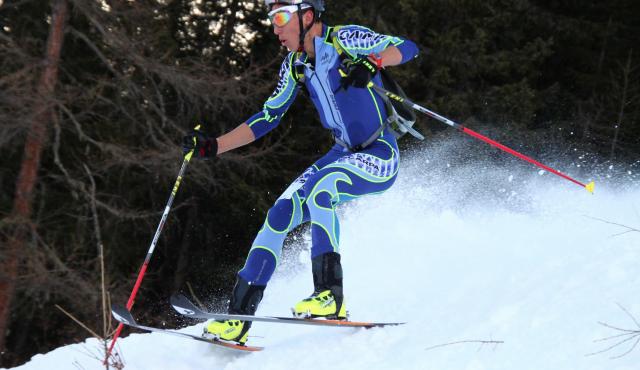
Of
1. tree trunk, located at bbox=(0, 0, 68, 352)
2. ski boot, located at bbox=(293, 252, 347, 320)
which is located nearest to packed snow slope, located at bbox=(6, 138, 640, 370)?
ski boot, located at bbox=(293, 252, 347, 320)

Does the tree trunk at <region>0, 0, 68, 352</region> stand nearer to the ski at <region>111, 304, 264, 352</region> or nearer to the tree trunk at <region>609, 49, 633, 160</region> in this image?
the ski at <region>111, 304, 264, 352</region>

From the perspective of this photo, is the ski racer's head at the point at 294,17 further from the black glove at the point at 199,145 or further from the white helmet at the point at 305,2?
the black glove at the point at 199,145

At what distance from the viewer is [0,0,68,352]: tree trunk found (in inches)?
392

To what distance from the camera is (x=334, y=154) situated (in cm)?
459

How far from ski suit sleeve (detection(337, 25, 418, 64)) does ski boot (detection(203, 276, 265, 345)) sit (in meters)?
1.47

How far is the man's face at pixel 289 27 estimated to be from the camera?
4.19 meters

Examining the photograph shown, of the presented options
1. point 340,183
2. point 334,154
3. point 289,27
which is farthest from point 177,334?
point 289,27

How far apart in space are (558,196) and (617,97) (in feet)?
26.9

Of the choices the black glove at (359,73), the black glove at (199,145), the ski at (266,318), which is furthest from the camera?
the black glove at (199,145)

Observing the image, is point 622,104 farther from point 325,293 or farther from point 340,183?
point 325,293

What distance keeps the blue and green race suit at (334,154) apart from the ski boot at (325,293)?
0.06 metres

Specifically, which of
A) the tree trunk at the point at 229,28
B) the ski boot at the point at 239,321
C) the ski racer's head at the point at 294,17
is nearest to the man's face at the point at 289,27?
the ski racer's head at the point at 294,17

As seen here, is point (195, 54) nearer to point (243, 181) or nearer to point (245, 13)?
point (245, 13)

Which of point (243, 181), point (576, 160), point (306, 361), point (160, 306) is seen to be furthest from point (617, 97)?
point (306, 361)
